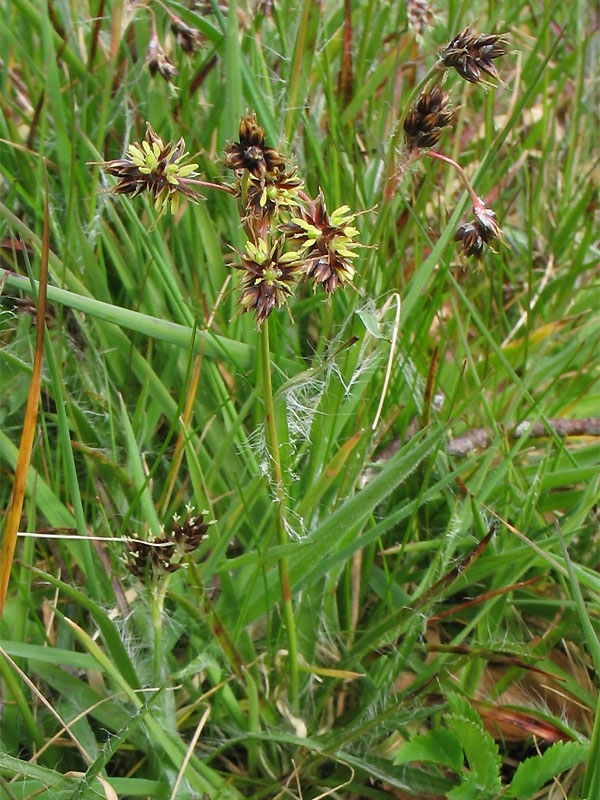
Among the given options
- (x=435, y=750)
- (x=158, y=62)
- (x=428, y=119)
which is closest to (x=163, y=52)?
(x=158, y=62)

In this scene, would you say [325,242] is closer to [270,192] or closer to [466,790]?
[270,192]

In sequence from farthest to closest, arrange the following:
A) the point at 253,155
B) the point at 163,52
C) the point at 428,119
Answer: the point at 163,52, the point at 428,119, the point at 253,155

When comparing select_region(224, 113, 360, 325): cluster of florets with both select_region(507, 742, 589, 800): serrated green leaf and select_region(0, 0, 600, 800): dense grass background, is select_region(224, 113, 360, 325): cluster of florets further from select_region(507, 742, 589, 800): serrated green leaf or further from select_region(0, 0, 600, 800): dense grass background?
select_region(507, 742, 589, 800): serrated green leaf

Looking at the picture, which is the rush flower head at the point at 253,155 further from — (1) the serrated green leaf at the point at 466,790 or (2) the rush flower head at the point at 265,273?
(1) the serrated green leaf at the point at 466,790

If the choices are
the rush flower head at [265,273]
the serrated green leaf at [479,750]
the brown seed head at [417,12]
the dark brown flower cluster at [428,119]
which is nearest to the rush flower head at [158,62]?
the brown seed head at [417,12]

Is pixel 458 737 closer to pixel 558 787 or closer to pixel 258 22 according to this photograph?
pixel 558 787
